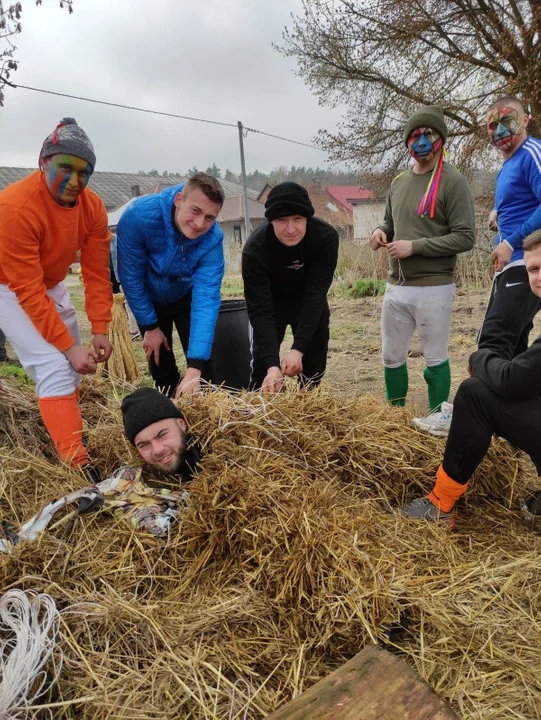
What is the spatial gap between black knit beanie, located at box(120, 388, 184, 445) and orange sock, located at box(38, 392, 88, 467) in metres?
0.38

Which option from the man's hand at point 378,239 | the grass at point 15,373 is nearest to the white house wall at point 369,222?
the man's hand at point 378,239

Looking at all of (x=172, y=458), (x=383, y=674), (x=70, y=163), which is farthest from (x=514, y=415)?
(x=70, y=163)

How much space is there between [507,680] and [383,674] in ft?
1.79

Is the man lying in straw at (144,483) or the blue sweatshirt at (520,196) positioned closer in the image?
the man lying in straw at (144,483)

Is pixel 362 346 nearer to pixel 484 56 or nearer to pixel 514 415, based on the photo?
pixel 514 415

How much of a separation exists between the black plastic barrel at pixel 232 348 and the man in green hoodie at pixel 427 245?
115 centimetres

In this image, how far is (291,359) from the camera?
3.04 metres

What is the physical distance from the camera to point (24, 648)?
1505 millimetres

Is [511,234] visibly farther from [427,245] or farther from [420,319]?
[420,319]

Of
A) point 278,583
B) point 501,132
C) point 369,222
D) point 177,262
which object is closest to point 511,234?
point 501,132

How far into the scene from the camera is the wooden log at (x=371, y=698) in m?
1.15

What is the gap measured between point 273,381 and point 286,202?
984 mm

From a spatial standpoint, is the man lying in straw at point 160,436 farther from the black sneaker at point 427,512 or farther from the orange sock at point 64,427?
the black sneaker at point 427,512

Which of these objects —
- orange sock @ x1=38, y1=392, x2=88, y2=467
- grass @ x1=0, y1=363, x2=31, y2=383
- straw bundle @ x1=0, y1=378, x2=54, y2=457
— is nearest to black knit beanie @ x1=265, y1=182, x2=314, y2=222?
orange sock @ x1=38, y1=392, x2=88, y2=467
